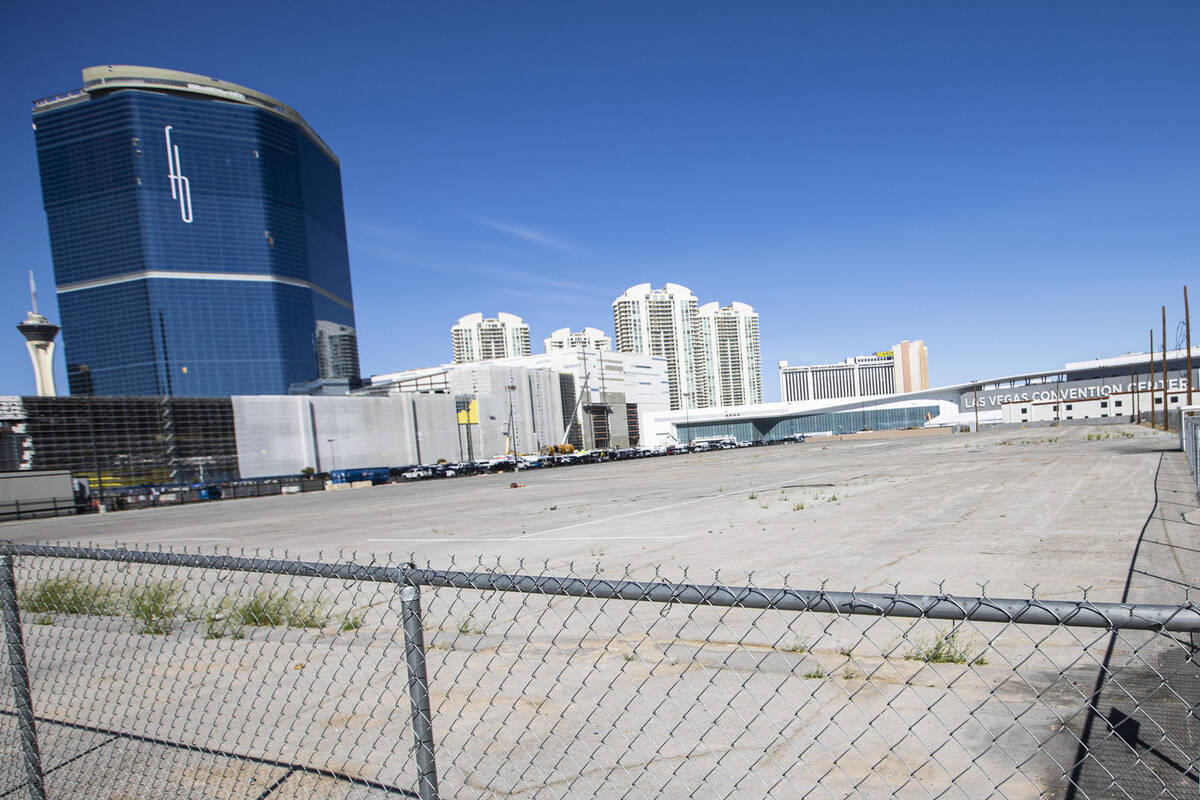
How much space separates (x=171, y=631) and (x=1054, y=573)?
10.6m

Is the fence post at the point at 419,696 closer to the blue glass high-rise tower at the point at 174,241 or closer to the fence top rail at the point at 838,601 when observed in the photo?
the fence top rail at the point at 838,601

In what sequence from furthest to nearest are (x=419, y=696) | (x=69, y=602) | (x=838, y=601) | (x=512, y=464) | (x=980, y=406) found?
(x=980, y=406) → (x=512, y=464) → (x=69, y=602) → (x=419, y=696) → (x=838, y=601)

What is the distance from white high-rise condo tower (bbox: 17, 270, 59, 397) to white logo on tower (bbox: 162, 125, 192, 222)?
49.0 meters

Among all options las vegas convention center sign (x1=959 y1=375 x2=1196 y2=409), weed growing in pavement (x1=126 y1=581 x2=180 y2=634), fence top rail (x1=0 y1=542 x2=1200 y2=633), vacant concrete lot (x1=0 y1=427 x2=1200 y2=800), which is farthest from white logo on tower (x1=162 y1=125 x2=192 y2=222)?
fence top rail (x1=0 y1=542 x2=1200 y2=633)

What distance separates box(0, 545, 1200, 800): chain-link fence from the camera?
3.44 m

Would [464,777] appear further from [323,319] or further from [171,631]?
[323,319]

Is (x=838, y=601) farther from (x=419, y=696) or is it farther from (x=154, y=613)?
(x=154, y=613)

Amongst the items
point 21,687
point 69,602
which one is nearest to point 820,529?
point 21,687

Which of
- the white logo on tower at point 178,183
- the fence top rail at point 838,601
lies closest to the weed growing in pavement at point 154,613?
the fence top rail at point 838,601

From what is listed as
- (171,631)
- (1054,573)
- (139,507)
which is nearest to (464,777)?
(171,631)

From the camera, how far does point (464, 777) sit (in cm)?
410

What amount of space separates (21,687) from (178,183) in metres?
209

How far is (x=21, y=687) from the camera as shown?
12.8 ft

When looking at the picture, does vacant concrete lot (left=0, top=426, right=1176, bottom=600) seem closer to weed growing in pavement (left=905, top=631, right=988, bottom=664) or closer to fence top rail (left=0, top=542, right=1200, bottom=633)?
weed growing in pavement (left=905, top=631, right=988, bottom=664)
